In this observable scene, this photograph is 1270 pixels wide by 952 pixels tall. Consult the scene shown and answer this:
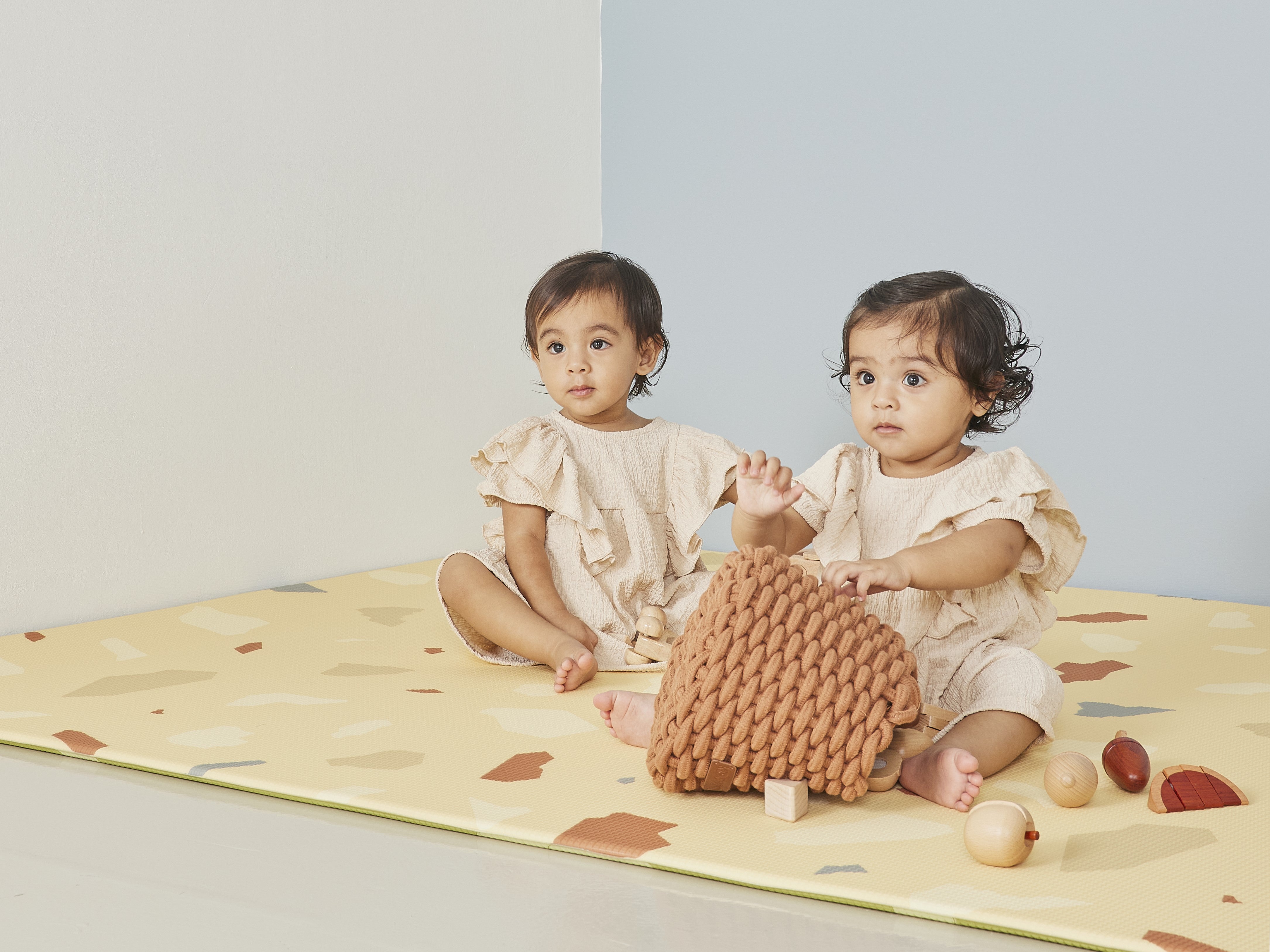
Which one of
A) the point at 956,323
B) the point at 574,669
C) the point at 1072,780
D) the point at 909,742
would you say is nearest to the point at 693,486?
the point at 574,669

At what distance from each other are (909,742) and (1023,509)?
0.25 m

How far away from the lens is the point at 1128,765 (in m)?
0.76

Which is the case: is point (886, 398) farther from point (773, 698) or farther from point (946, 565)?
point (773, 698)

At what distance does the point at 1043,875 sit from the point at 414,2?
1672 mm

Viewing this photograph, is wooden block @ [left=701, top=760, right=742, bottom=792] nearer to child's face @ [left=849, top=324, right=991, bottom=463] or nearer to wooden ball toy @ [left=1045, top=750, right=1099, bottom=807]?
wooden ball toy @ [left=1045, top=750, right=1099, bottom=807]

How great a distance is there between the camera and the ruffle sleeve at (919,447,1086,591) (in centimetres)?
93

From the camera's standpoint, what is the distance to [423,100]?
180 cm

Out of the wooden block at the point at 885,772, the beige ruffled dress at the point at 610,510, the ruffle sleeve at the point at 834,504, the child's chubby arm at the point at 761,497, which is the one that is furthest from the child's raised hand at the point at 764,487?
the beige ruffled dress at the point at 610,510

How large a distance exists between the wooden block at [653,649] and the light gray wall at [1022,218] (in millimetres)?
849

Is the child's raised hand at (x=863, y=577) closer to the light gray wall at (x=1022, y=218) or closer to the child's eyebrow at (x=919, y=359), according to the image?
the child's eyebrow at (x=919, y=359)

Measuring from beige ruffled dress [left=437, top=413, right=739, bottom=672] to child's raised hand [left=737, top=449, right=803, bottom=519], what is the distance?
33 centimetres

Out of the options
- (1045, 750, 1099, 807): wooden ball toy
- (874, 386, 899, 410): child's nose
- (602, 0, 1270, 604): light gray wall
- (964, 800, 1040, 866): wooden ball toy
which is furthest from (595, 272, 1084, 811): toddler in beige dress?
(602, 0, 1270, 604): light gray wall

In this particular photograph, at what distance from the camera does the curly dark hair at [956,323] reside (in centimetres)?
96

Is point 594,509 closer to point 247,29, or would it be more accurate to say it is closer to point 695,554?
point 695,554
